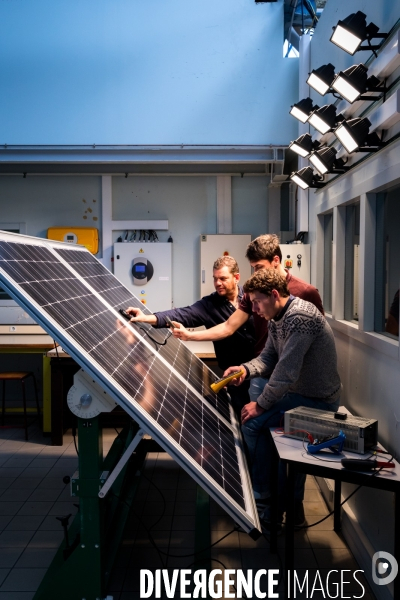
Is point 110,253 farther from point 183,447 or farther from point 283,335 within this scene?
point 183,447

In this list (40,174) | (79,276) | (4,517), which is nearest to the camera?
(79,276)

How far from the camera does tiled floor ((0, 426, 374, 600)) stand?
3.28 meters

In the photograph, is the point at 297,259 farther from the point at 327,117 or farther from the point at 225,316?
the point at 327,117

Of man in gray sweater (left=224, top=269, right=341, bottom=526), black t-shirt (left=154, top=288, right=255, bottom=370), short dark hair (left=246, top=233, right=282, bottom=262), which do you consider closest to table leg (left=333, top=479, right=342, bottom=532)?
man in gray sweater (left=224, top=269, right=341, bottom=526)

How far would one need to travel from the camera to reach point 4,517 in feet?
13.3

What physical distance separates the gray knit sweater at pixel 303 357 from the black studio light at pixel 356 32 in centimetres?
149

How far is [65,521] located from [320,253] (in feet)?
11.7

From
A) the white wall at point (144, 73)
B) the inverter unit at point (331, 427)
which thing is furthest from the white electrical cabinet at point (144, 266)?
the inverter unit at point (331, 427)

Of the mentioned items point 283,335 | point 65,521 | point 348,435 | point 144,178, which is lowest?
point 65,521

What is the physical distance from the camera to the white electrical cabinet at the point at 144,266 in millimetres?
6891

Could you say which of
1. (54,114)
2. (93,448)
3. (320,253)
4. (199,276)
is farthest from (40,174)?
(93,448)

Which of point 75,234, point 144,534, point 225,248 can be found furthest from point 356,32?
point 75,234

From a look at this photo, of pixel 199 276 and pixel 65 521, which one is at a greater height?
pixel 199 276

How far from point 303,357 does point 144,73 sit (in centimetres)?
429
